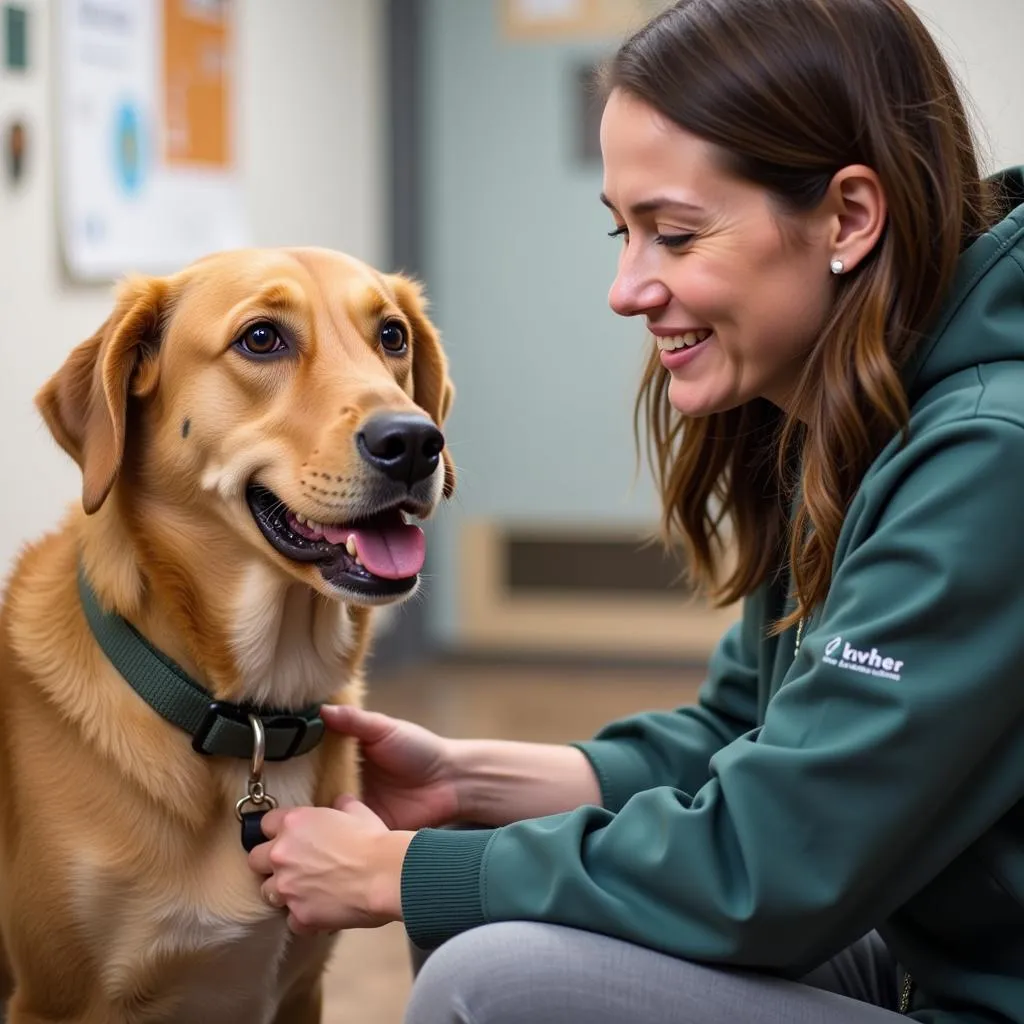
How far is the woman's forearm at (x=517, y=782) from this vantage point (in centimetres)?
174

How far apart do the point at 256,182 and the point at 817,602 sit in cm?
299

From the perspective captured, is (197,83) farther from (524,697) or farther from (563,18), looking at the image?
(524,697)

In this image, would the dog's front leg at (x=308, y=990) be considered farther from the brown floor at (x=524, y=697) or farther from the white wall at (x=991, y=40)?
the white wall at (x=991, y=40)

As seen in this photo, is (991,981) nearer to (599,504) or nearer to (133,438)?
(133,438)

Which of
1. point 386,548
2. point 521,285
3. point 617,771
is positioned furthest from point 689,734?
point 521,285

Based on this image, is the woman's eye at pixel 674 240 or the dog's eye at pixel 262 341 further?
the dog's eye at pixel 262 341

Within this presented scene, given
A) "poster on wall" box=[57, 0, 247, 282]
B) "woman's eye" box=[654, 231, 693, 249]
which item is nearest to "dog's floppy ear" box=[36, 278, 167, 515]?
"woman's eye" box=[654, 231, 693, 249]

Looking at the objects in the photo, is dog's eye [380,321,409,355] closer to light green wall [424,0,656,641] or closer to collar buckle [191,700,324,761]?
collar buckle [191,700,324,761]

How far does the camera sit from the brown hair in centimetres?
132

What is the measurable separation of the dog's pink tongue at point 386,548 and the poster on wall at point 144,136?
204 centimetres

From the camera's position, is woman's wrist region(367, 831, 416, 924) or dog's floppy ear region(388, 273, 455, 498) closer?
woman's wrist region(367, 831, 416, 924)

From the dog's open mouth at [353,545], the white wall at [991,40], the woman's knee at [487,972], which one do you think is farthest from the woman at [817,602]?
the white wall at [991,40]

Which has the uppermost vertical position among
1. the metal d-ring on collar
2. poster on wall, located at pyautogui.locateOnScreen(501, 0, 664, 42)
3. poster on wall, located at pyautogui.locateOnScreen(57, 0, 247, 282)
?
poster on wall, located at pyautogui.locateOnScreen(501, 0, 664, 42)

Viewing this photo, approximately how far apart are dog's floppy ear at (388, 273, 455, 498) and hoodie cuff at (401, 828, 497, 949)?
68 centimetres
